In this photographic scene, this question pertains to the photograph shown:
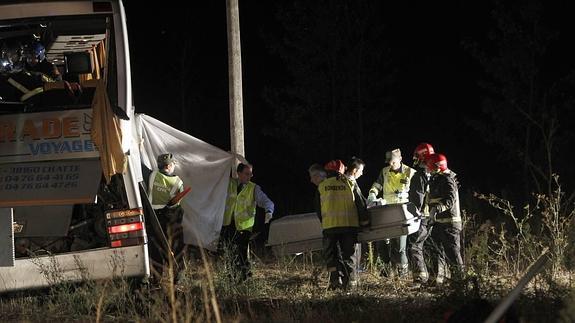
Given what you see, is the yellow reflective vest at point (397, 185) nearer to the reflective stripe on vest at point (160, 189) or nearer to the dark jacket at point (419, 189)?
the dark jacket at point (419, 189)

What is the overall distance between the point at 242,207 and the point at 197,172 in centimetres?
237

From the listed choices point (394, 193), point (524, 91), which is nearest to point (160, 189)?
point (394, 193)

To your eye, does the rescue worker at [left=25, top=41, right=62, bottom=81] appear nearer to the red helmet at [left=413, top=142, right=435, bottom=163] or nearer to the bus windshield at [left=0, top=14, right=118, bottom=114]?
the bus windshield at [left=0, top=14, right=118, bottom=114]

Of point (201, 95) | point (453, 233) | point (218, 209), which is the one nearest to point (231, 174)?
point (218, 209)

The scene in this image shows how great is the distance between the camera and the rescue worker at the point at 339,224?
971 centimetres

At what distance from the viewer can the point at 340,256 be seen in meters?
9.69

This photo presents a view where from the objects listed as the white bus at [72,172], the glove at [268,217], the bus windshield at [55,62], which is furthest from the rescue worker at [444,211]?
the bus windshield at [55,62]

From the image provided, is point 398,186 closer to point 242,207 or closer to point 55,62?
point 242,207

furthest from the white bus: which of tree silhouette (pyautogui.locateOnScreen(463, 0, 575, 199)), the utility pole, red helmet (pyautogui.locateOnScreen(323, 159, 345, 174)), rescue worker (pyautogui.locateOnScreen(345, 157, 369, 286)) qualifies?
tree silhouette (pyautogui.locateOnScreen(463, 0, 575, 199))

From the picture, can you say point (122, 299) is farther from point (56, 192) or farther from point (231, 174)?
point (231, 174)

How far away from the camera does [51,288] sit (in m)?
8.48

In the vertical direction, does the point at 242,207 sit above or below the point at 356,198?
below

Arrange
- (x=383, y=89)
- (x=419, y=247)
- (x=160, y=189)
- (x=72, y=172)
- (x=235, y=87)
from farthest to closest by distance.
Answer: (x=383, y=89) < (x=235, y=87) < (x=160, y=189) < (x=419, y=247) < (x=72, y=172)

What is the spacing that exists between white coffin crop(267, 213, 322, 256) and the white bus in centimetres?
220
